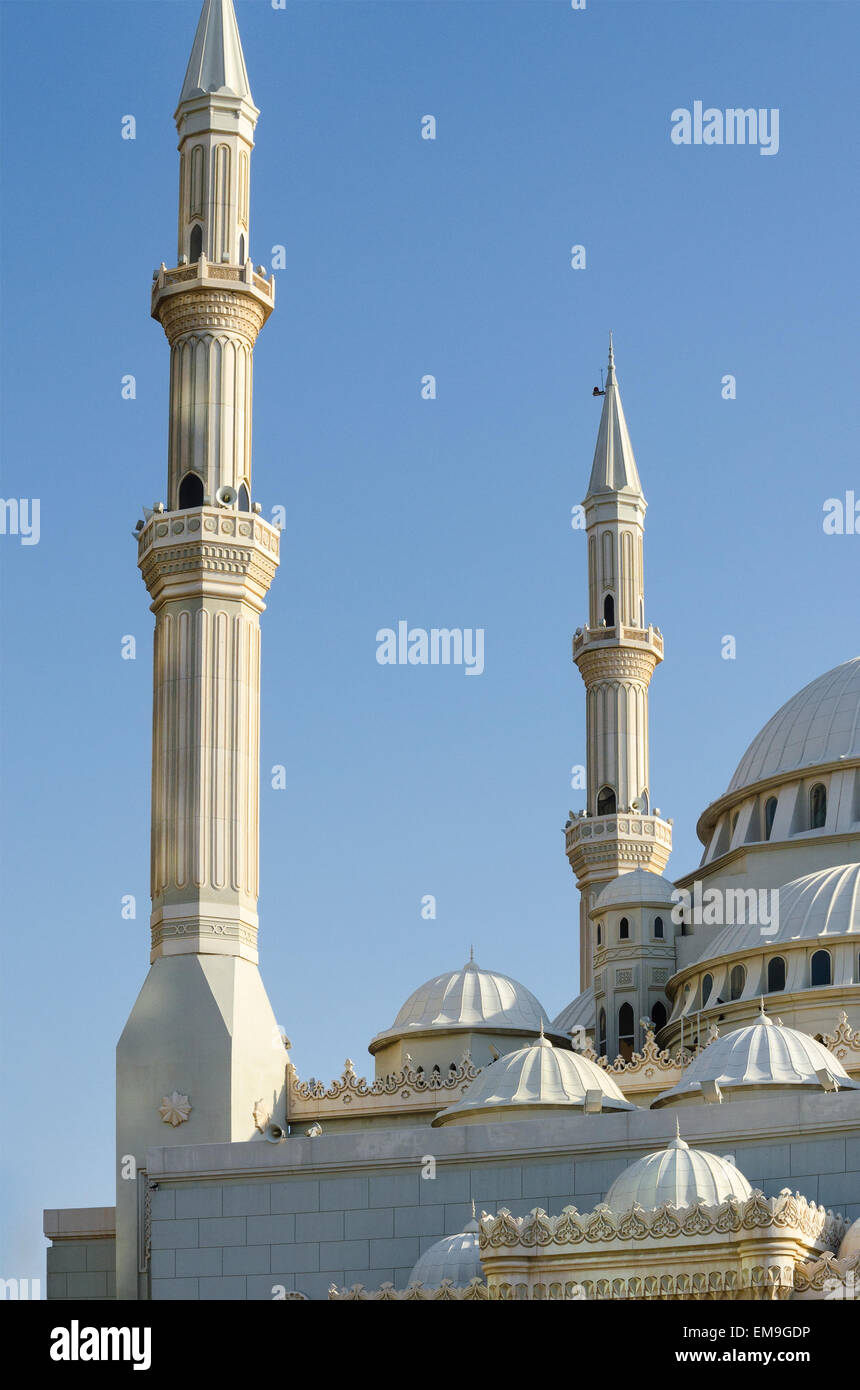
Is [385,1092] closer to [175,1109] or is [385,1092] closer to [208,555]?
[175,1109]

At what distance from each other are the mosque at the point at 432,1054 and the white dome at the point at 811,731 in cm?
6

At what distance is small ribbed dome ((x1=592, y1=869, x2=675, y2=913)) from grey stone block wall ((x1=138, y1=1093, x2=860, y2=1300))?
32.0 feet

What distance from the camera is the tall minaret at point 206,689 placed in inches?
1256

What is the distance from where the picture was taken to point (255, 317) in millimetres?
36094

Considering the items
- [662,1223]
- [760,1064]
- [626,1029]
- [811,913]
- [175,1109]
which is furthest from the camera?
[626,1029]

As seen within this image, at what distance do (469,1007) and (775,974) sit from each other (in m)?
4.64

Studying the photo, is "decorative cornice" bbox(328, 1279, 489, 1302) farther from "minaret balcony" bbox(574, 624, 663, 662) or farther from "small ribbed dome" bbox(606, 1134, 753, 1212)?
"minaret balcony" bbox(574, 624, 663, 662)

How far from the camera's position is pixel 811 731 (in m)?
40.6

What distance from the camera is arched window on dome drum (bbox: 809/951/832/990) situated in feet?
113

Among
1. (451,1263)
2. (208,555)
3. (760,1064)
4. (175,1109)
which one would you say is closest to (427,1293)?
(451,1263)

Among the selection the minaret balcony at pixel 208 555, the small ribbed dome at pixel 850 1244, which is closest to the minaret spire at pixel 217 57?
the minaret balcony at pixel 208 555

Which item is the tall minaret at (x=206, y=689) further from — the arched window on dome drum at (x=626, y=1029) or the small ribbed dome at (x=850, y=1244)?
the small ribbed dome at (x=850, y=1244)
